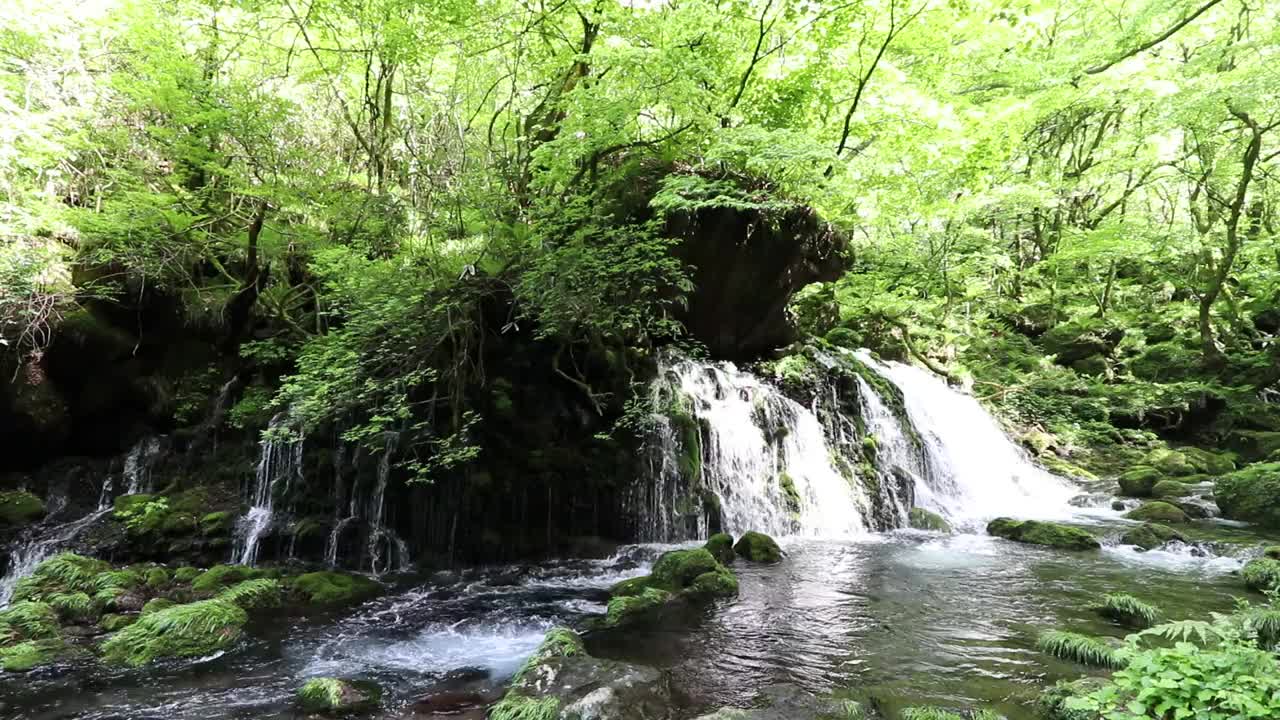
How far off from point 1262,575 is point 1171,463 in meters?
9.54

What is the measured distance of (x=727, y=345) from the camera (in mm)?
14195

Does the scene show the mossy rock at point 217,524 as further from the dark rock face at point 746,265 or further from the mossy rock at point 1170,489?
the mossy rock at point 1170,489

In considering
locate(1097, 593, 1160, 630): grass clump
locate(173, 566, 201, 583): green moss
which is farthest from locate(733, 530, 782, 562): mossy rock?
locate(173, 566, 201, 583): green moss

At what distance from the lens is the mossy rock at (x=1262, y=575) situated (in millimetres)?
7852

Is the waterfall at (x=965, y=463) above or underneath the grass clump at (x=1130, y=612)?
above

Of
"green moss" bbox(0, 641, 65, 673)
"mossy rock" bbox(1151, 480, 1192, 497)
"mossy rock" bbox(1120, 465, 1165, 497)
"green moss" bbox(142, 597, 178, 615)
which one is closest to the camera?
"green moss" bbox(0, 641, 65, 673)

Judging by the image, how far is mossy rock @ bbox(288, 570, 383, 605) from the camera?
829 cm

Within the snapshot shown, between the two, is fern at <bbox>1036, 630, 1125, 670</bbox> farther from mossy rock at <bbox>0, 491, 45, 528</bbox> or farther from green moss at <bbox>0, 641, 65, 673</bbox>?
mossy rock at <bbox>0, 491, 45, 528</bbox>

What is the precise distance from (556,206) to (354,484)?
236 inches

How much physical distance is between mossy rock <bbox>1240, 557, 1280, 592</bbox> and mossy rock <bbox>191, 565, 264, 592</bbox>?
13309mm

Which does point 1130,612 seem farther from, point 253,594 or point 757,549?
point 253,594

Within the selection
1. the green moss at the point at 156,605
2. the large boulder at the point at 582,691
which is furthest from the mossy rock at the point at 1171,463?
the green moss at the point at 156,605

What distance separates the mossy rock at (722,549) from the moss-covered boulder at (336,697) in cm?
534

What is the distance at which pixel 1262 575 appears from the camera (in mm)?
7965
